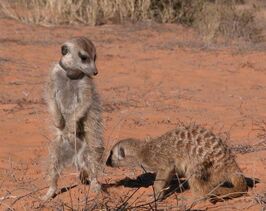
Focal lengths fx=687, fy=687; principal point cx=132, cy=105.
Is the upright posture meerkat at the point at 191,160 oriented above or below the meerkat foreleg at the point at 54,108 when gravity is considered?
below

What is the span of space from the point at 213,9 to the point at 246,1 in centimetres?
587

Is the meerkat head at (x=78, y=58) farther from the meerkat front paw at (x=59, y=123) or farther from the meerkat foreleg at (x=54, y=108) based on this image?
the meerkat front paw at (x=59, y=123)

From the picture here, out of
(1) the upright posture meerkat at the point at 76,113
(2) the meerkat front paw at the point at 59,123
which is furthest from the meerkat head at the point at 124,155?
(2) the meerkat front paw at the point at 59,123

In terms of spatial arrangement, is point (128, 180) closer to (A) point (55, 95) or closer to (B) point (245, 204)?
(A) point (55, 95)

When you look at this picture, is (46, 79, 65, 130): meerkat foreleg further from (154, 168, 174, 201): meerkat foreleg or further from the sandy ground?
(154, 168, 174, 201): meerkat foreleg

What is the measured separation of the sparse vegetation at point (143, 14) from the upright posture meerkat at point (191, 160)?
8579mm

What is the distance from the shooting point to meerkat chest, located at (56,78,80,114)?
4.63 metres

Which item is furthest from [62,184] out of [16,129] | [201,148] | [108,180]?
[16,129]

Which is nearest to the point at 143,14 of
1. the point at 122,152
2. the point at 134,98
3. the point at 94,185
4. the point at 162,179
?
the point at 134,98

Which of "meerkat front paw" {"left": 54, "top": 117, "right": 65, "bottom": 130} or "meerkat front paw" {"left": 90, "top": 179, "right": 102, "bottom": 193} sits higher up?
"meerkat front paw" {"left": 54, "top": 117, "right": 65, "bottom": 130}

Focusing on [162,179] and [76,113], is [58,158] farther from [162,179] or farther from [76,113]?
[162,179]

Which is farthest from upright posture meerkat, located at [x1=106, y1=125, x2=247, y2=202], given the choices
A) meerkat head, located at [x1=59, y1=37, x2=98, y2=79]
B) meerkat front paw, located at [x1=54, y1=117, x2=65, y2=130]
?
meerkat head, located at [x1=59, y1=37, x2=98, y2=79]

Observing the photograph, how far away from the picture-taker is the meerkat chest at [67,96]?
4.63 meters

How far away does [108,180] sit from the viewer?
4961 mm
